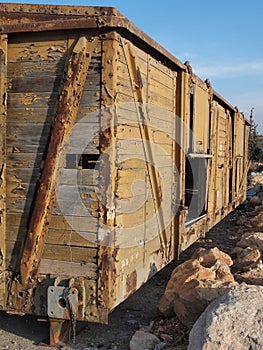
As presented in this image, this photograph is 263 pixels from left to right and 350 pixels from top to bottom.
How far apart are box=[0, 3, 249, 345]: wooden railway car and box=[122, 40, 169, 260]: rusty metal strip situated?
0.02m

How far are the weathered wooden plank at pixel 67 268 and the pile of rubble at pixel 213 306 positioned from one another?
0.80 m

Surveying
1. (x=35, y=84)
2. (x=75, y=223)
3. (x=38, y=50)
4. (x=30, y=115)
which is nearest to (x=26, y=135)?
(x=30, y=115)

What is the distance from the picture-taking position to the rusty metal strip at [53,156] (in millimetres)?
3756

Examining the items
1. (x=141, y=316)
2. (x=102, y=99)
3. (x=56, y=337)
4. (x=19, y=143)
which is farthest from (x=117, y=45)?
(x=141, y=316)

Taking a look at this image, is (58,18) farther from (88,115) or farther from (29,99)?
(88,115)

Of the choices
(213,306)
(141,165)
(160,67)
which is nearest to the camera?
(213,306)

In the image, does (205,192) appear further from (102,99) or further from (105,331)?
(102,99)

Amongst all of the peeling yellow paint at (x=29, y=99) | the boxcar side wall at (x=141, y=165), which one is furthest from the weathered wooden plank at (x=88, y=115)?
the peeling yellow paint at (x=29, y=99)

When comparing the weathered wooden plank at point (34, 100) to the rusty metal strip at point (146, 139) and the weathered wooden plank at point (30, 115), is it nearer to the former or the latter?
the weathered wooden plank at point (30, 115)

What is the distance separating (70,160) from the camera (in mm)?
3883

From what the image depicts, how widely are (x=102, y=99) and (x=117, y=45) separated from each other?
49 cm

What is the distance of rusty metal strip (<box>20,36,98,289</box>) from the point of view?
3756 millimetres

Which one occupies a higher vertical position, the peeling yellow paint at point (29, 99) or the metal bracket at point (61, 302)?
the peeling yellow paint at point (29, 99)

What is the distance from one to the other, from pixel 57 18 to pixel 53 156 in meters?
1.21
